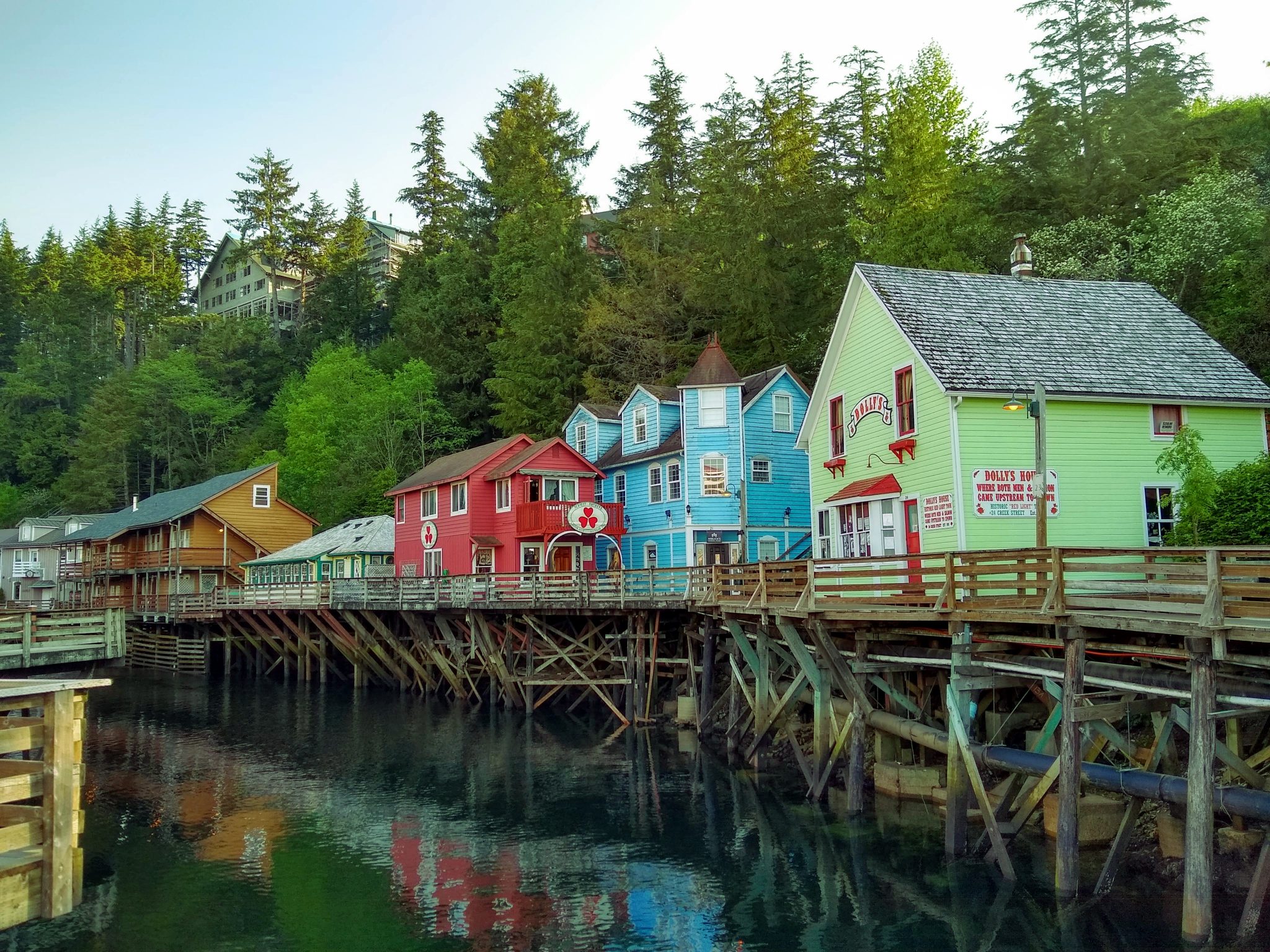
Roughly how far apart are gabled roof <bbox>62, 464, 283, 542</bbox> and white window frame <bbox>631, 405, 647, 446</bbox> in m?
27.8

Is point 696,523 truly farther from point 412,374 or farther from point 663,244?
point 412,374

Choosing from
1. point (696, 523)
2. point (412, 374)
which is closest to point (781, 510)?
point (696, 523)

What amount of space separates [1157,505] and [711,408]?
15417mm

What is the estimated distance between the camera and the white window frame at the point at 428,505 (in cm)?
4256

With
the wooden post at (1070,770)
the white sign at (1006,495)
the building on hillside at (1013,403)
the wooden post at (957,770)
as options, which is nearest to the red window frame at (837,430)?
the building on hillside at (1013,403)

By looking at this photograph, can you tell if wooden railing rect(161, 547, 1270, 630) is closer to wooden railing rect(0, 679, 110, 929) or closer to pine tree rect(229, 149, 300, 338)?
wooden railing rect(0, 679, 110, 929)

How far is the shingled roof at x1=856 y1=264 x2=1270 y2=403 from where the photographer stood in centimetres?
2219

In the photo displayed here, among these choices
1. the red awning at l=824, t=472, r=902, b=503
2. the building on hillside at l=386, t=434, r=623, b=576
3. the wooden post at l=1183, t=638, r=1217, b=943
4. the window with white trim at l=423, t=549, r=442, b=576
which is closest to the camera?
the wooden post at l=1183, t=638, r=1217, b=943

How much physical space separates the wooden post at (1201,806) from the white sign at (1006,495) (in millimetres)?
10003

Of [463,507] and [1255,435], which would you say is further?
[463,507]

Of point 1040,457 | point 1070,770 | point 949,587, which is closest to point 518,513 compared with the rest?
point 1040,457

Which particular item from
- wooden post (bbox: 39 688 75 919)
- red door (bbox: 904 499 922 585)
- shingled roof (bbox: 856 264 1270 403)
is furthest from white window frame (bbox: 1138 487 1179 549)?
wooden post (bbox: 39 688 75 919)

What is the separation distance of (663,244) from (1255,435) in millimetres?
30845

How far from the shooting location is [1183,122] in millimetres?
38188
